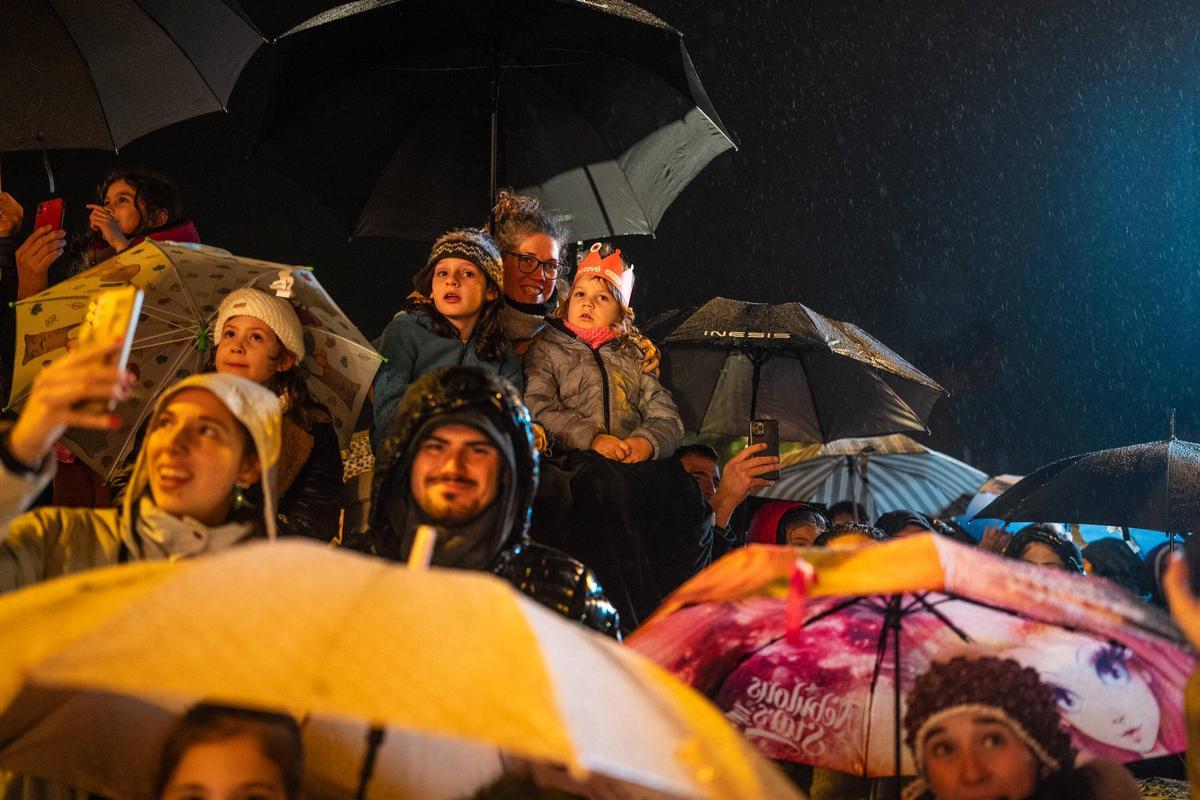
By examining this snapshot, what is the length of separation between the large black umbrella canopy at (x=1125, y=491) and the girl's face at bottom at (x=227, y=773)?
169 inches

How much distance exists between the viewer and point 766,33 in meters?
11.2

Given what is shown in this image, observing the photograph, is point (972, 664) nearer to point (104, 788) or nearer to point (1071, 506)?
point (104, 788)

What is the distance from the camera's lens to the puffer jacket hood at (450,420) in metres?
3.07

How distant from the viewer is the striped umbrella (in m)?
8.55

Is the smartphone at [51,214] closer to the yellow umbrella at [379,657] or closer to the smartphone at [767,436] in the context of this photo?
the smartphone at [767,436]

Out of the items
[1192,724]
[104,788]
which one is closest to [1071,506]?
[1192,724]

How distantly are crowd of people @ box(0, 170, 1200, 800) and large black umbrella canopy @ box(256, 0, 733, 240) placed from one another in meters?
0.41

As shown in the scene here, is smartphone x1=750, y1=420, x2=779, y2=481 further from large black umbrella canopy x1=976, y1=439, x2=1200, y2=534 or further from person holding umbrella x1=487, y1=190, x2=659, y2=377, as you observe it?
large black umbrella canopy x1=976, y1=439, x2=1200, y2=534

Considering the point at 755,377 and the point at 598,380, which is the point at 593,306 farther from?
the point at 755,377

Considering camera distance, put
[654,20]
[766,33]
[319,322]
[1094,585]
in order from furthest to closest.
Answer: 1. [766,33]
2. [654,20]
3. [319,322]
4. [1094,585]

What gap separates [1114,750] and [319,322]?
2590mm

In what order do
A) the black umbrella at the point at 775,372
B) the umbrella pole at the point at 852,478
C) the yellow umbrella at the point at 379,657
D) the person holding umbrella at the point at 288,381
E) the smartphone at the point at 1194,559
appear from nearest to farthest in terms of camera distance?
the yellow umbrella at the point at 379,657 → the person holding umbrella at the point at 288,381 → the smartphone at the point at 1194,559 → the black umbrella at the point at 775,372 → the umbrella pole at the point at 852,478

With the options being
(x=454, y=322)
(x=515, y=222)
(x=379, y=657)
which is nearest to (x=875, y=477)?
(x=515, y=222)

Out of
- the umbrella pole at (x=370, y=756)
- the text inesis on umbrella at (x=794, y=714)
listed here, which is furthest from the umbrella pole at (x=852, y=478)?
the umbrella pole at (x=370, y=756)
